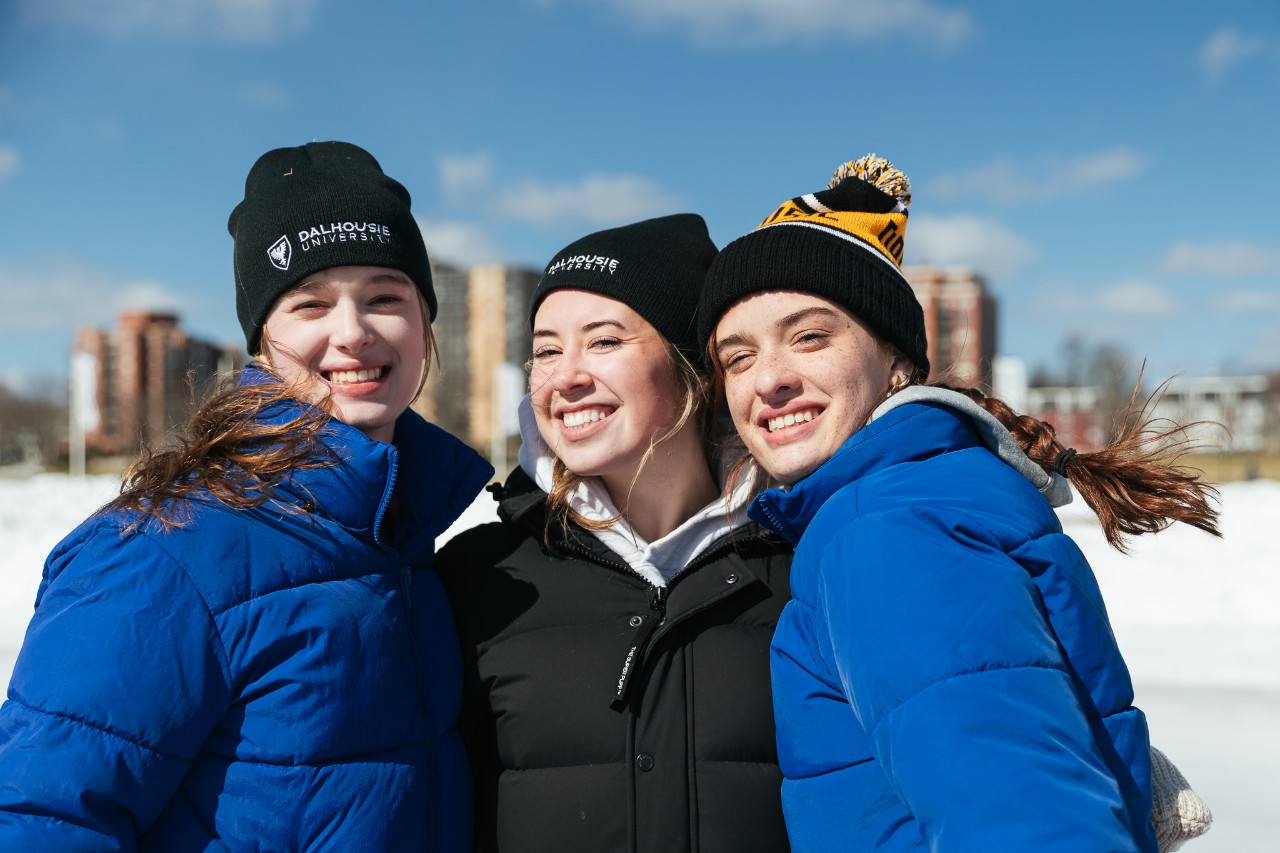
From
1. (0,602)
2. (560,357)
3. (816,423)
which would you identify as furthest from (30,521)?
(816,423)

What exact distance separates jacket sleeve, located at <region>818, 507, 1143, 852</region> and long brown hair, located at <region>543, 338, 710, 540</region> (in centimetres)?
104

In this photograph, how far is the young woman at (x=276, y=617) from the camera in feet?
5.13

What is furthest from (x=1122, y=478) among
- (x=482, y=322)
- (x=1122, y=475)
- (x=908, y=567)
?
(x=482, y=322)

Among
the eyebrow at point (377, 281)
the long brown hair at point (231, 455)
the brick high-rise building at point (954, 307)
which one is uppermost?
the brick high-rise building at point (954, 307)

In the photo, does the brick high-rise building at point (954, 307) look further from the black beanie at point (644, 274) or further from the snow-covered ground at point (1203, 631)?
the black beanie at point (644, 274)

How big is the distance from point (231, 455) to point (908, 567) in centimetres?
125

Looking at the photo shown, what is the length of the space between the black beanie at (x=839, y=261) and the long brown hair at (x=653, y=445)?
0.62ft

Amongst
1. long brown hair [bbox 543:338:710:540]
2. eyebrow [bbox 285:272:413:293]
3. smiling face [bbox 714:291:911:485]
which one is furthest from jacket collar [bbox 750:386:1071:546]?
eyebrow [bbox 285:272:413:293]

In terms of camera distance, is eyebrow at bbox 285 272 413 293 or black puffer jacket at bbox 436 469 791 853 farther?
eyebrow at bbox 285 272 413 293

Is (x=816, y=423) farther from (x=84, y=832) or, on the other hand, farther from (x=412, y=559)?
(x=84, y=832)

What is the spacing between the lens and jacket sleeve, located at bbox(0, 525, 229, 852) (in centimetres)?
150

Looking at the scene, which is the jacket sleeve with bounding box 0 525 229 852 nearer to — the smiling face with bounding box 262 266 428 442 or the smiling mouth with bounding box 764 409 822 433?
the smiling face with bounding box 262 266 428 442

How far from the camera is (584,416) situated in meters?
2.55

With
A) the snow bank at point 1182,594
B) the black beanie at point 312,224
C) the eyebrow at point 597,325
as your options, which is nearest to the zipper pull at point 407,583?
the black beanie at point 312,224
